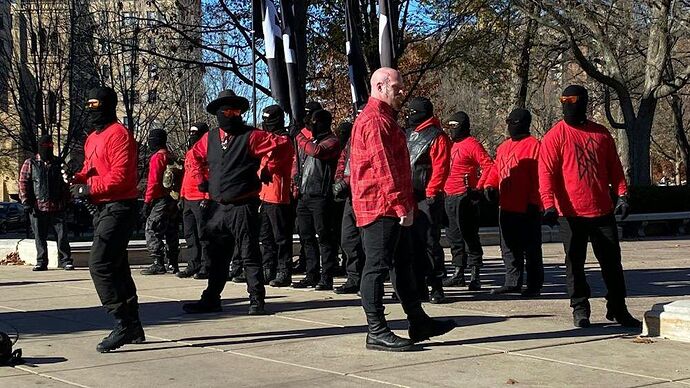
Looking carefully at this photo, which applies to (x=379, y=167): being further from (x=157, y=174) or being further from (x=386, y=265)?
(x=157, y=174)

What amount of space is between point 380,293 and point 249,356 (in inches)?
41.9

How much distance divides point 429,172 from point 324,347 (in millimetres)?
2627

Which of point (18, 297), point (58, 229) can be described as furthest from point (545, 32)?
point (18, 297)

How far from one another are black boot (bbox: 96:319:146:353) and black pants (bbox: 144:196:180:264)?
6.56 m

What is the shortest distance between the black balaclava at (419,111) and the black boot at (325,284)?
104 inches

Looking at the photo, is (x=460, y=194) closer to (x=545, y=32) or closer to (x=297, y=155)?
(x=297, y=155)

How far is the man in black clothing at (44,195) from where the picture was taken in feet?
53.3

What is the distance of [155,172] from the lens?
14.9 m

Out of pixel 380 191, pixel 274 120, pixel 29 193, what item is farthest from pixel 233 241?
pixel 29 193

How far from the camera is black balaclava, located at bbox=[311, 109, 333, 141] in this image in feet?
40.6

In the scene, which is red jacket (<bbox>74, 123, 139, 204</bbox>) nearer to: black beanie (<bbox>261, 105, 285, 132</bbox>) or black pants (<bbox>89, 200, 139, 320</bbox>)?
black pants (<bbox>89, 200, 139, 320</bbox>)

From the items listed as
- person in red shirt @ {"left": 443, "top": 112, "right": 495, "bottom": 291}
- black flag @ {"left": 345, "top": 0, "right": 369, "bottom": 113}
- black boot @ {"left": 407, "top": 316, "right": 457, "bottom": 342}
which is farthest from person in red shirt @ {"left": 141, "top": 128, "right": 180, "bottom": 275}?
black boot @ {"left": 407, "top": 316, "right": 457, "bottom": 342}

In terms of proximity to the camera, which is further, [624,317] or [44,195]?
[44,195]

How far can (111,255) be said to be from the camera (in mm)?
8578
